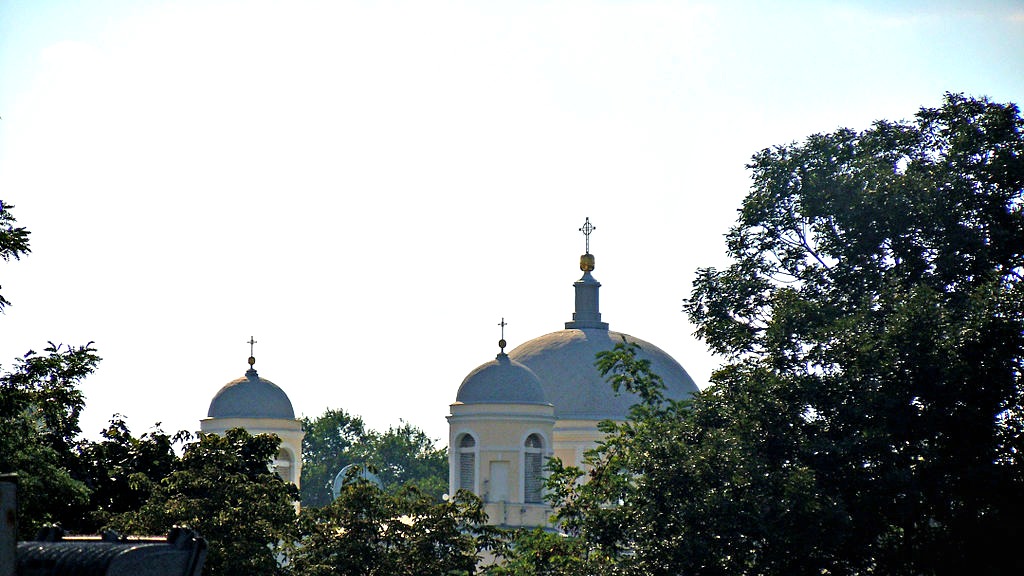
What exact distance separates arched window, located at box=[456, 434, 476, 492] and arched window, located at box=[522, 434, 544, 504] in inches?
73.4

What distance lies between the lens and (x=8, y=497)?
433 centimetres

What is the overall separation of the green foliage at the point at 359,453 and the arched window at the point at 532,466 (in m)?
41.9

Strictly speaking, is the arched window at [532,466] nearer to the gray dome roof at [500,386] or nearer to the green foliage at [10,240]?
the gray dome roof at [500,386]

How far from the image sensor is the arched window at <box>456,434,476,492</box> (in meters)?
51.0

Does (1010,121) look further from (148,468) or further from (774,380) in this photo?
(148,468)

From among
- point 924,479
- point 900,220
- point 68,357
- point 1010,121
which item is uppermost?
point 1010,121

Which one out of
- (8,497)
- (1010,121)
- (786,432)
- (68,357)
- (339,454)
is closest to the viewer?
(8,497)

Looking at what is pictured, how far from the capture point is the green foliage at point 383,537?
2534 cm

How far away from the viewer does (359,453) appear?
9681 centimetres

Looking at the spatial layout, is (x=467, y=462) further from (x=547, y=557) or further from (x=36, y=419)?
(x=36, y=419)

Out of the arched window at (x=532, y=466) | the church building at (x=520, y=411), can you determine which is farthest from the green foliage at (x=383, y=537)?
the arched window at (x=532, y=466)

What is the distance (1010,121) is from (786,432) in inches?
229

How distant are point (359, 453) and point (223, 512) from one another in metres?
75.3

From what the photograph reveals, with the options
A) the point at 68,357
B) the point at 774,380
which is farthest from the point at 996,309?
the point at 68,357
